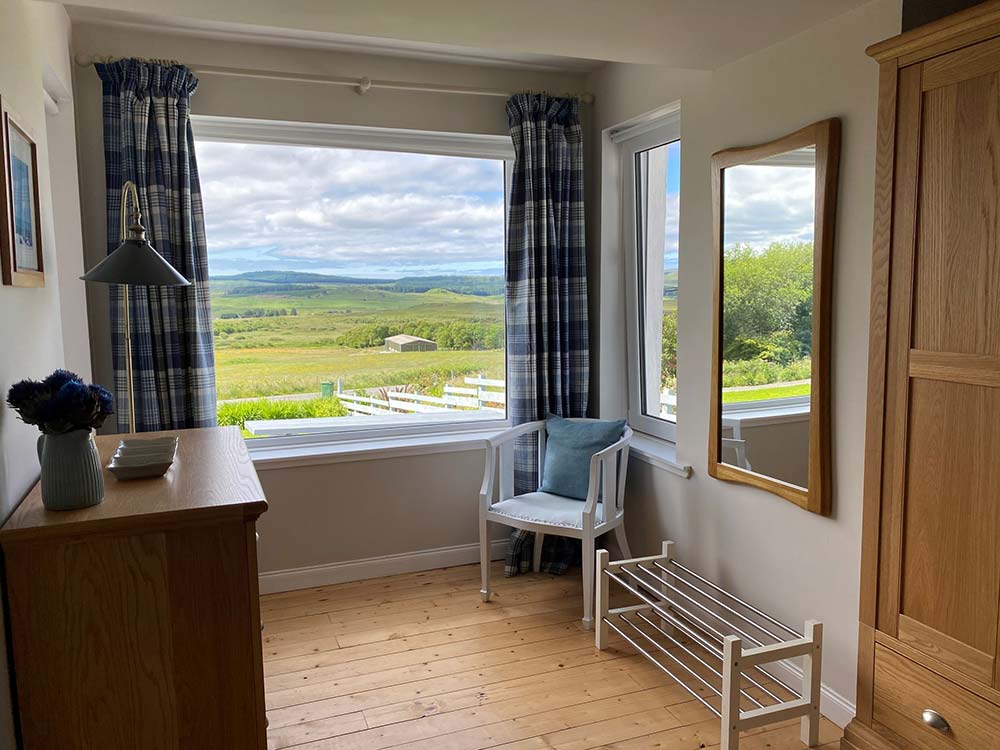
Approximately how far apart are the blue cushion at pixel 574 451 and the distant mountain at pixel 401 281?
0.87 meters

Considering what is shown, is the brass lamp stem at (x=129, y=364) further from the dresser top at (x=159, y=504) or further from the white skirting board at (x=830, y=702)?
the white skirting board at (x=830, y=702)

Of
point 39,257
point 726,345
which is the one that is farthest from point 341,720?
point 726,345

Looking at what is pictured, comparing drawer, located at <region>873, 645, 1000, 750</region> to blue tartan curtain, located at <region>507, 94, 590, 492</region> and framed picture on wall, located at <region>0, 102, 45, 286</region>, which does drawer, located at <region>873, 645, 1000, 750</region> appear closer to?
blue tartan curtain, located at <region>507, 94, 590, 492</region>

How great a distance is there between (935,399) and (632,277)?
2003 mm

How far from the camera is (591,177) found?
3.82 metres

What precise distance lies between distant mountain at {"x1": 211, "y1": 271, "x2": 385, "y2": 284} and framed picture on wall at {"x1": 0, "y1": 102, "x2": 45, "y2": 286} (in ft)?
4.62

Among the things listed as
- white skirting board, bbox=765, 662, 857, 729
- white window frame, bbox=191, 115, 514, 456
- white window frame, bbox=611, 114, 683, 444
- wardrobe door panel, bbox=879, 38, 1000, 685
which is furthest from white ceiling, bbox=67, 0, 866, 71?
white skirting board, bbox=765, 662, 857, 729

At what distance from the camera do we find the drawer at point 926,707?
1721 mm

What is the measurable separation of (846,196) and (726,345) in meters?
0.72

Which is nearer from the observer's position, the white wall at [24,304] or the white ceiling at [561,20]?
the white wall at [24,304]

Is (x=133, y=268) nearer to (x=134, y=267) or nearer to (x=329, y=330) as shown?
(x=134, y=267)

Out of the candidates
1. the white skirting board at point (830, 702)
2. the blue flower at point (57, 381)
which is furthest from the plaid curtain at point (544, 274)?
the blue flower at point (57, 381)

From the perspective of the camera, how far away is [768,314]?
2582mm

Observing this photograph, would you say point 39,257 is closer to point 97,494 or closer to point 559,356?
point 97,494
